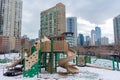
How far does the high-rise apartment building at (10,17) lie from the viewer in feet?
261

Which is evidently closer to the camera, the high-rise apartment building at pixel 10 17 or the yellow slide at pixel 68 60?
the yellow slide at pixel 68 60

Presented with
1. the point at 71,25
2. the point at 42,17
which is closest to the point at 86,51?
the point at 42,17

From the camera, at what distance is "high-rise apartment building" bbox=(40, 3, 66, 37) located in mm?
69044

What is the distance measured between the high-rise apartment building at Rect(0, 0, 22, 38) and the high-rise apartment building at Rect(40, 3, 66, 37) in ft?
70.4

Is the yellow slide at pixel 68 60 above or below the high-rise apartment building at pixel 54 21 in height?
below

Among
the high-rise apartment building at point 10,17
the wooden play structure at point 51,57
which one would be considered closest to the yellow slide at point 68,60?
the wooden play structure at point 51,57

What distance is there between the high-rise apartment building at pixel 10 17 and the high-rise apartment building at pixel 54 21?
844 inches

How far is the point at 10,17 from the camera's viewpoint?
268 ft

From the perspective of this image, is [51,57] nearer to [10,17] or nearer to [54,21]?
[54,21]

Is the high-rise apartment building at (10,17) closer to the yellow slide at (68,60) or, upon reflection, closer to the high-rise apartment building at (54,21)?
the high-rise apartment building at (54,21)

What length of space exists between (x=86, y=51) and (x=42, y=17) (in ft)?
108

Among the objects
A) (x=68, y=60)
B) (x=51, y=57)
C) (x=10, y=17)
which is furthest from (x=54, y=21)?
(x=68, y=60)

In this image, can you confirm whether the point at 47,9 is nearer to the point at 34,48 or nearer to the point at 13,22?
the point at 13,22

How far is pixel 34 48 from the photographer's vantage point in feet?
A: 44.1
